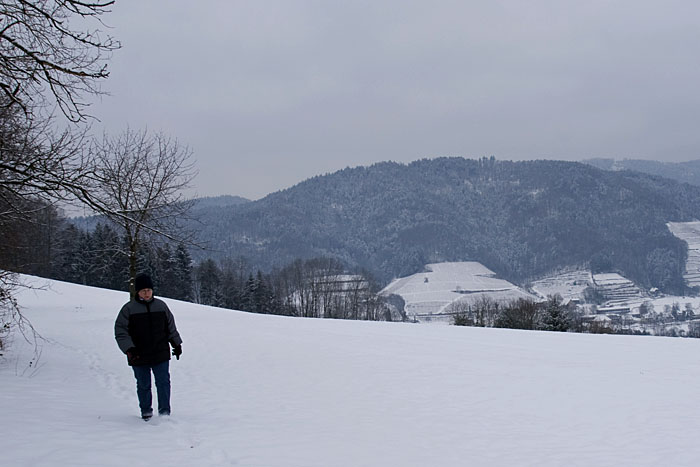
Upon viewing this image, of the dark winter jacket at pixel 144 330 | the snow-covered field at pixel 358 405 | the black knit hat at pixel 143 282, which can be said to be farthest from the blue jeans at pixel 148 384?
the black knit hat at pixel 143 282

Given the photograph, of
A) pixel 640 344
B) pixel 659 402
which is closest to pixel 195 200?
pixel 659 402

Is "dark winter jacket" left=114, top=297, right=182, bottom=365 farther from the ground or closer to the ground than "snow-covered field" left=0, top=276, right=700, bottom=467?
farther from the ground

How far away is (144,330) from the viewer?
24.7ft

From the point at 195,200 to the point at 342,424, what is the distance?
490 inches

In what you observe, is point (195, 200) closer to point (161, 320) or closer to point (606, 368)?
point (161, 320)

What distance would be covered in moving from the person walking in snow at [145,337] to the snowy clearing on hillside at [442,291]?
113351 mm

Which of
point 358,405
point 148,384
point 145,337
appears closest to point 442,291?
point 358,405

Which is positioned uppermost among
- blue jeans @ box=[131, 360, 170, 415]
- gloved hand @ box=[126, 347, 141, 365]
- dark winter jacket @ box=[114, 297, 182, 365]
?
dark winter jacket @ box=[114, 297, 182, 365]

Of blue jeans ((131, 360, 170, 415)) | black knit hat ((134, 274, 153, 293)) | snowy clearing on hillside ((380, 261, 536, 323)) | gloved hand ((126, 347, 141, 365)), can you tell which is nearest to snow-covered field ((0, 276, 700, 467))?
blue jeans ((131, 360, 170, 415))

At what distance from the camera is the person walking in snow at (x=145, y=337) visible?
7.44 m

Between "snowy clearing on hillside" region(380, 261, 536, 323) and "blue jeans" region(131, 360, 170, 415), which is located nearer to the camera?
"blue jeans" region(131, 360, 170, 415)

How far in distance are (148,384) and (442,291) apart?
523ft

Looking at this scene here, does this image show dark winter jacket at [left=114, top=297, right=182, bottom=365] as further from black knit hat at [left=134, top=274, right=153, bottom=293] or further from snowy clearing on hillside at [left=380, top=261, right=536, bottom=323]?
snowy clearing on hillside at [left=380, top=261, right=536, bottom=323]

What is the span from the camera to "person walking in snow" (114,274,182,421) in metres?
7.44
